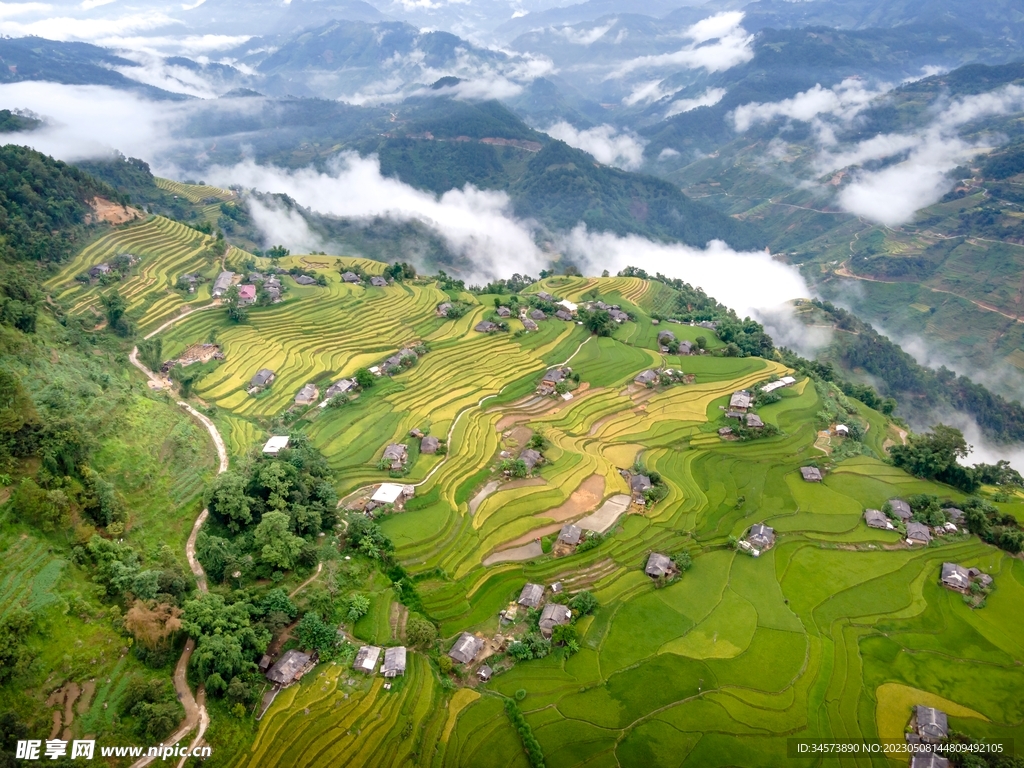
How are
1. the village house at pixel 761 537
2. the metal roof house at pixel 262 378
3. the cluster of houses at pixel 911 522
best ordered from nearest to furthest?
1. the village house at pixel 761 537
2. the cluster of houses at pixel 911 522
3. the metal roof house at pixel 262 378

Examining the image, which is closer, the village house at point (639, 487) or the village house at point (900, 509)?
the village house at point (900, 509)

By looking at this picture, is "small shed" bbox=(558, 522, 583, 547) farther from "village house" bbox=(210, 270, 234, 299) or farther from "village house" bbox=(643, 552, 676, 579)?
"village house" bbox=(210, 270, 234, 299)

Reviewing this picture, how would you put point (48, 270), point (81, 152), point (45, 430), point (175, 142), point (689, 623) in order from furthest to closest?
point (175, 142) → point (81, 152) → point (48, 270) → point (689, 623) → point (45, 430)

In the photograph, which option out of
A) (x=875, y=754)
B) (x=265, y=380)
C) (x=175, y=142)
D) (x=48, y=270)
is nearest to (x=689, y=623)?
(x=875, y=754)

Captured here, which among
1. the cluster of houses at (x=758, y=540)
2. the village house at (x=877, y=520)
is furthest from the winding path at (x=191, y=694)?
the village house at (x=877, y=520)

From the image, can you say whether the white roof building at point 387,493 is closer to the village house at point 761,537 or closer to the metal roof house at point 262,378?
the metal roof house at point 262,378

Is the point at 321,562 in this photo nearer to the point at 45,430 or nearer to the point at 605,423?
the point at 45,430
